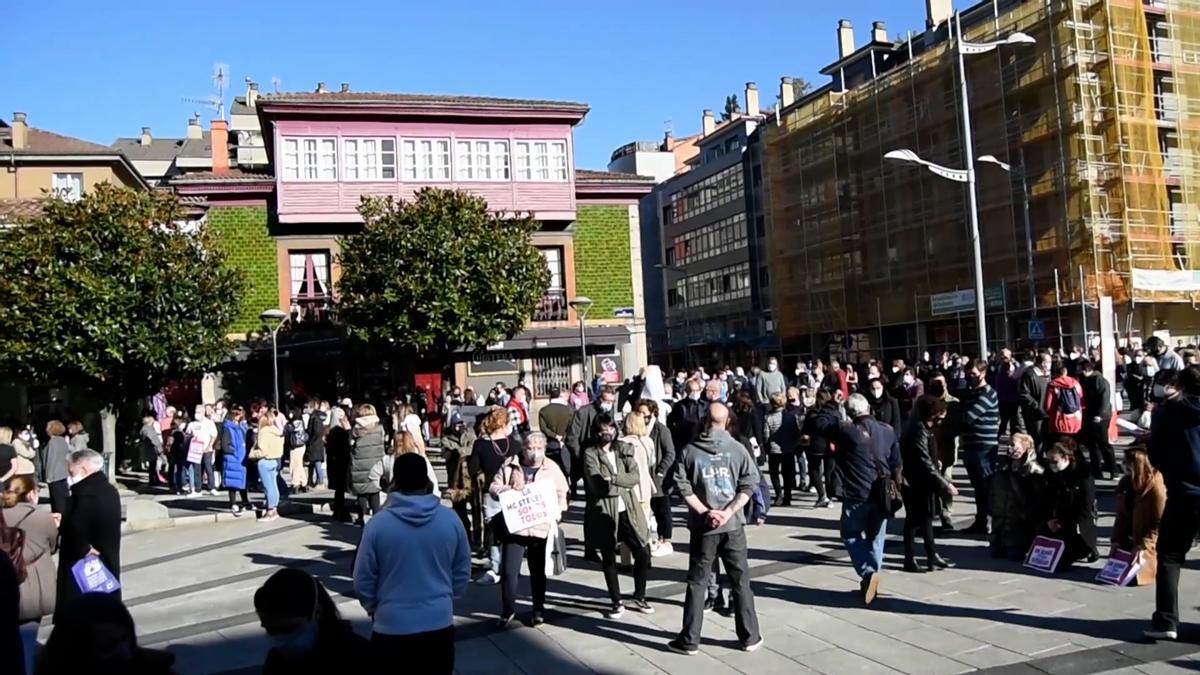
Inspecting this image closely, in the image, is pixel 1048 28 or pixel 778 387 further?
pixel 1048 28

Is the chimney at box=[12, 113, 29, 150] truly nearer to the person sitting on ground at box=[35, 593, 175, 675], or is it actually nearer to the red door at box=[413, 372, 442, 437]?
the red door at box=[413, 372, 442, 437]

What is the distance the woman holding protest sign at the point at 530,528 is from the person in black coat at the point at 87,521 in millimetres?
2733

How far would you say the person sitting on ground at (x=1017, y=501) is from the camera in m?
8.73

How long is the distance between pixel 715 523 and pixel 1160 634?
9.75 feet

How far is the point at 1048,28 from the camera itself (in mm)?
32438

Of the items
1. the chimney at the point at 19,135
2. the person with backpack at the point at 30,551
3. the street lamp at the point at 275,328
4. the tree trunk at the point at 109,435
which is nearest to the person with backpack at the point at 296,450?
the tree trunk at the point at 109,435

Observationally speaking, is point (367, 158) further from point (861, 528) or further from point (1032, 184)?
point (861, 528)

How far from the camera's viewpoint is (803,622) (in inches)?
289

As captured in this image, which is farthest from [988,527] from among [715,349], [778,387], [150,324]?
[715,349]

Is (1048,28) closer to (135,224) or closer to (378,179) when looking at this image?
(378,179)

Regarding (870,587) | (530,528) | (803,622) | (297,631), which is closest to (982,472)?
(870,587)

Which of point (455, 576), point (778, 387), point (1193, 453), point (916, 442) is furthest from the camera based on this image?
point (778, 387)

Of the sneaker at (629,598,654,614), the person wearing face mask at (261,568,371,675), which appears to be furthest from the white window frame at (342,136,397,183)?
the person wearing face mask at (261,568,371,675)

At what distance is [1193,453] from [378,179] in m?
26.9
